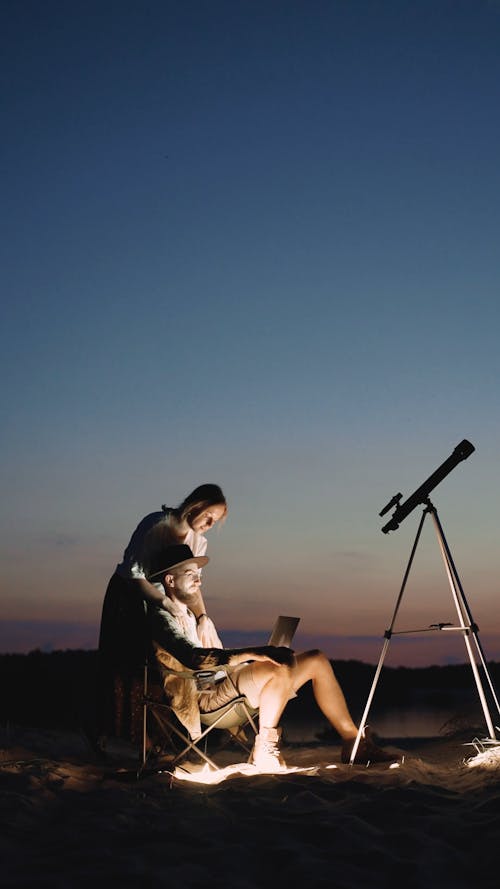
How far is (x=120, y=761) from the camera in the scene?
18.1ft

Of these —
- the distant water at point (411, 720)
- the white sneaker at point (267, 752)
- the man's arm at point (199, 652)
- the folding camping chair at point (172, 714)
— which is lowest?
the distant water at point (411, 720)

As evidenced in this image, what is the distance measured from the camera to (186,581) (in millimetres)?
5004

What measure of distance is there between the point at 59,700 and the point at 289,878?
31.6 feet

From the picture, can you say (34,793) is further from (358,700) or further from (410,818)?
(358,700)

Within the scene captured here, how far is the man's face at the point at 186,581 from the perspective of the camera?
496cm

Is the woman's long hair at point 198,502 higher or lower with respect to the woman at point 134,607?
higher

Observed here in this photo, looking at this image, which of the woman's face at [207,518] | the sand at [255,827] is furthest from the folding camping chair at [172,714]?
the woman's face at [207,518]

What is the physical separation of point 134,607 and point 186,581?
0.36 m

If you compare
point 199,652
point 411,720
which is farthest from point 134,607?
point 411,720

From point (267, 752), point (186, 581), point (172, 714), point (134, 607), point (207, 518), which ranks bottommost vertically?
point (267, 752)

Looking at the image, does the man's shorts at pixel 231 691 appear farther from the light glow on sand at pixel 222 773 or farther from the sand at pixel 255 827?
the sand at pixel 255 827

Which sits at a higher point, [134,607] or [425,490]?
[425,490]

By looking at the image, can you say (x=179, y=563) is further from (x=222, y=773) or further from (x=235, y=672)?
(x=222, y=773)

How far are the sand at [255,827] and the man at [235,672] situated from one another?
8.9 inches
